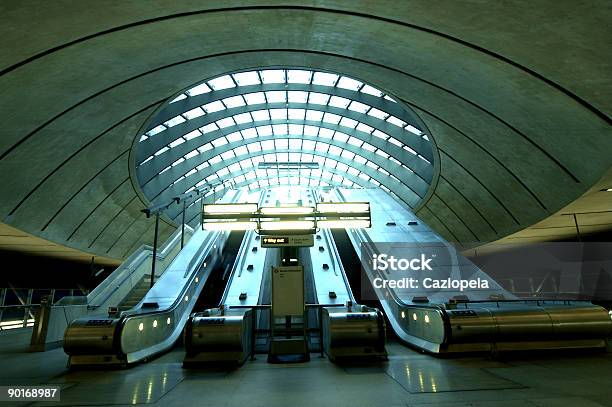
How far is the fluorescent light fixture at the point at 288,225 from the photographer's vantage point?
28.6 ft

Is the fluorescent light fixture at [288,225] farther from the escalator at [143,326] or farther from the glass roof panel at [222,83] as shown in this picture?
the glass roof panel at [222,83]

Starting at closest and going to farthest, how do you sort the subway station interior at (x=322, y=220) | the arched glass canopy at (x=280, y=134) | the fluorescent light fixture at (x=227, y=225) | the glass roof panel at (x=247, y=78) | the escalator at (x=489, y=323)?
the subway station interior at (x=322, y=220) < the escalator at (x=489, y=323) < the fluorescent light fixture at (x=227, y=225) < the glass roof panel at (x=247, y=78) < the arched glass canopy at (x=280, y=134)

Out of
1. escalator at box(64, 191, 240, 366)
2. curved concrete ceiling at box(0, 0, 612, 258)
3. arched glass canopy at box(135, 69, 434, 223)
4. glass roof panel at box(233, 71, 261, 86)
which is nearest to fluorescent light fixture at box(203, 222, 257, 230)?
escalator at box(64, 191, 240, 366)

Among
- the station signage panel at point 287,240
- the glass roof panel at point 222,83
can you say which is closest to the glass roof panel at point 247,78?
the glass roof panel at point 222,83

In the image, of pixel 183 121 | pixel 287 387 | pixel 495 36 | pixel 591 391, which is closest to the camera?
pixel 591 391

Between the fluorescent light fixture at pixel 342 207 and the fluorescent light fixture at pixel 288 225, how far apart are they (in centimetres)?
81

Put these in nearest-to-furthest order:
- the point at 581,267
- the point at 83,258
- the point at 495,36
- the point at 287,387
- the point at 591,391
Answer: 1. the point at 591,391
2. the point at 287,387
3. the point at 495,36
4. the point at 581,267
5. the point at 83,258

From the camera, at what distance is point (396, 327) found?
410 inches

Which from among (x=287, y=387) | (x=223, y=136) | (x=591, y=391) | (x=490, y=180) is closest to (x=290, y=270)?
(x=287, y=387)

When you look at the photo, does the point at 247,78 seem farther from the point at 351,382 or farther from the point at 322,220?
the point at 351,382

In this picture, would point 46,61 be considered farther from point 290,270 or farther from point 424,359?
point 424,359

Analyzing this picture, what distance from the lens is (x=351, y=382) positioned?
5977 millimetres

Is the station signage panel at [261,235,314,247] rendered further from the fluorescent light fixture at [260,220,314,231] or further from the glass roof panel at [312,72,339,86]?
the glass roof panel at [312,72,339,86]

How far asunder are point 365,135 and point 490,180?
13632 mm
